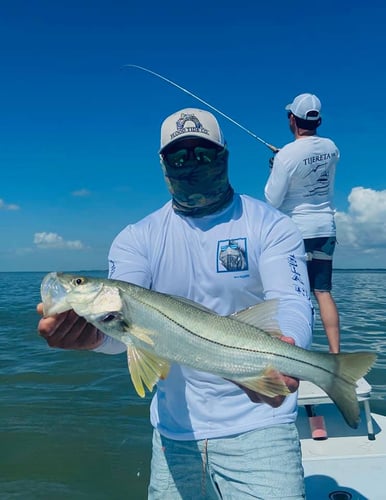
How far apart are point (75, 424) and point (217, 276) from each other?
510 centimetres

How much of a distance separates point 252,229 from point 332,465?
2250 millimetres

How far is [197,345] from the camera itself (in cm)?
264

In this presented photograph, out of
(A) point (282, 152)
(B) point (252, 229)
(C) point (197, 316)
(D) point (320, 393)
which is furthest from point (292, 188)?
(C) point (197, 316)

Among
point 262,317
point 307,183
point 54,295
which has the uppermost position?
point 307,183

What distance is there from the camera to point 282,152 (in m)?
6.03

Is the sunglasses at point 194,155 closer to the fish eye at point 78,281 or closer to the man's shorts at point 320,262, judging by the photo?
the fish eye at point 78,281

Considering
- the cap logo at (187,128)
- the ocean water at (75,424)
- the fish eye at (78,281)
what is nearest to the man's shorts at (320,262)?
the ocean water at (75,424)

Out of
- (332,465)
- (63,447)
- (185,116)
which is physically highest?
(185,116)

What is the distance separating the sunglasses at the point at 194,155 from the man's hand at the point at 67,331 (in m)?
1.26

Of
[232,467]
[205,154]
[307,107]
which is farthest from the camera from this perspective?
[307,107]

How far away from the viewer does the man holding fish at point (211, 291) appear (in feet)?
10.00

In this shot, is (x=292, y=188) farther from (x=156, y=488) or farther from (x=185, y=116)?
(x=156, y=488)

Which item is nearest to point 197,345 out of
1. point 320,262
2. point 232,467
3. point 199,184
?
point 232,467

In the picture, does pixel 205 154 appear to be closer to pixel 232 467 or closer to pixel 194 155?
pixel 194 155
